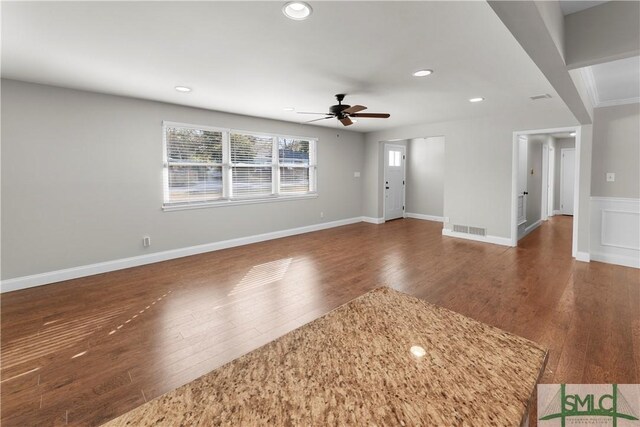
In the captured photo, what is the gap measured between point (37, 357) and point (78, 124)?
2.87 metres

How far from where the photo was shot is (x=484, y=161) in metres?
5.60

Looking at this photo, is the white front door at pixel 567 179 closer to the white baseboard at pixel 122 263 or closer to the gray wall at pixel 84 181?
the white baseboard at pixel 122 263

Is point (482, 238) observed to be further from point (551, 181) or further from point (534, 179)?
point (551, 181)

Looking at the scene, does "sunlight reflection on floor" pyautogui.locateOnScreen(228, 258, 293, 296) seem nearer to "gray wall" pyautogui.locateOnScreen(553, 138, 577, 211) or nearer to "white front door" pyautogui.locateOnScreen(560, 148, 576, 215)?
"gray wall" pyautogui.locateOnScreen(553, 138, 577, 211)

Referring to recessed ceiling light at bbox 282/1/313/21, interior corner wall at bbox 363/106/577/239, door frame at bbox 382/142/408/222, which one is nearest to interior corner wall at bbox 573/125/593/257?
interior corner wall at bbox 363/106/577/239

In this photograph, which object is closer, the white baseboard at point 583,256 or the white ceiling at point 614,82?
the white ceiling at point 614,82

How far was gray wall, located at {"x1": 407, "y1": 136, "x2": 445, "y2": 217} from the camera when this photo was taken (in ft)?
26.9

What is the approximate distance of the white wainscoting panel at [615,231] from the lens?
4258mm

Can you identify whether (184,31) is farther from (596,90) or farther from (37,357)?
(596,90)

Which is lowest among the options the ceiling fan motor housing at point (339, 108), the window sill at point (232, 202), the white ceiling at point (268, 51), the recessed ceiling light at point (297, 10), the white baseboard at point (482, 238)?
the white baseboard at point (482, 238)

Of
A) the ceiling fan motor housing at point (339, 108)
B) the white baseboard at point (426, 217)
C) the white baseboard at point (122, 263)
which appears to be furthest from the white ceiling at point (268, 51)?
the white baseboard at point (426, 217)

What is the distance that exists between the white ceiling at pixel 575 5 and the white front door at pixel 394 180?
5483mm

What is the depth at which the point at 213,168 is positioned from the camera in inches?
203

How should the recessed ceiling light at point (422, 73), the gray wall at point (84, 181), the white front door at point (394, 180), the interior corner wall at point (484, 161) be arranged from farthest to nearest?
1. the white front door at point (394, 180)
2. the interior corner wall at point (484, 161)
3. the gray wall at point (84, 181)
4. the recessed ceiling light at point (422, 73)
